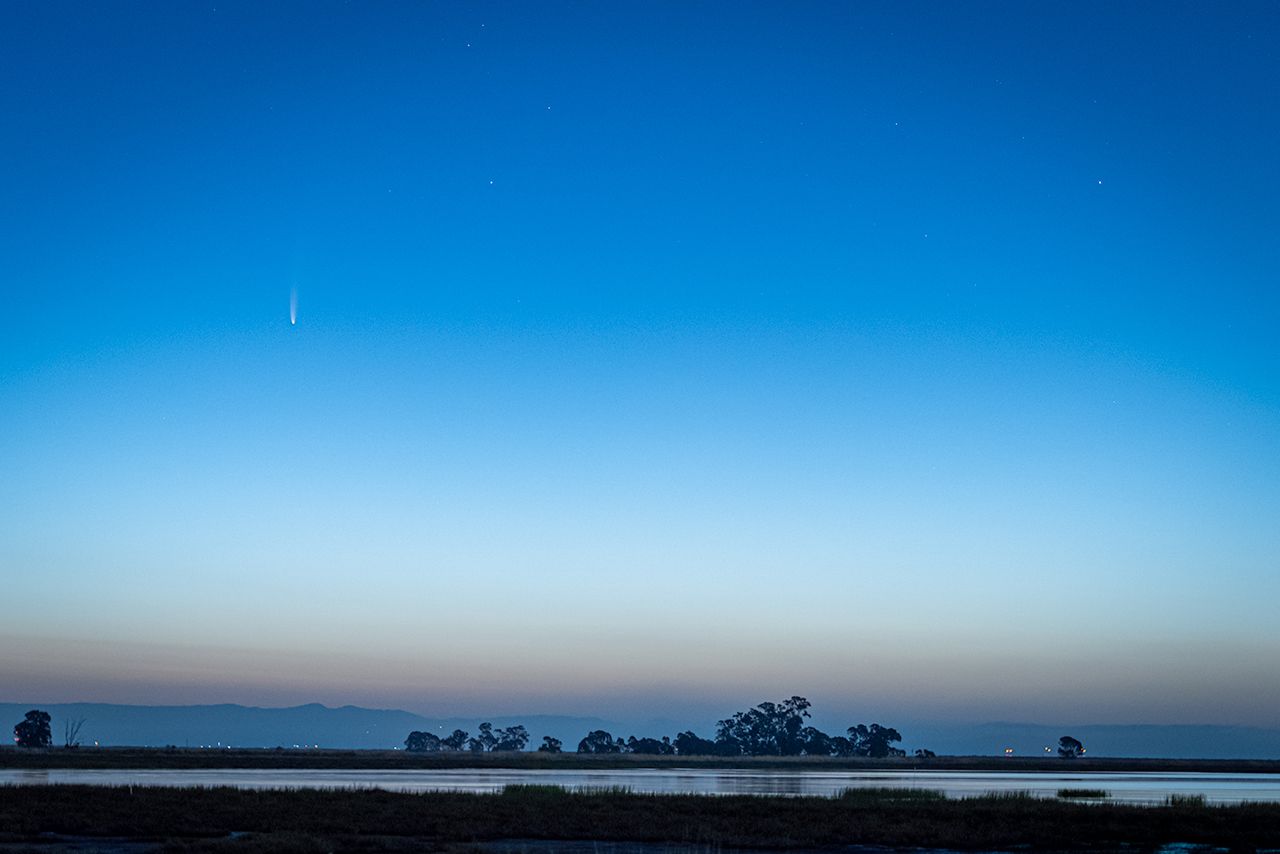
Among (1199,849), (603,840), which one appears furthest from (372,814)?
(1199,849)

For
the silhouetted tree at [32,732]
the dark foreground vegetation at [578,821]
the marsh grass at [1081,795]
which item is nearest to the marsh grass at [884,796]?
the dark foreground vegetation at [578,821]

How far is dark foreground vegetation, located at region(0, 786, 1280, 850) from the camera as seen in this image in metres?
38.4

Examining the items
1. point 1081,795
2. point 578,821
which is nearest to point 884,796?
point 1081,795

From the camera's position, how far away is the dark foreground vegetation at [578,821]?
126 ft

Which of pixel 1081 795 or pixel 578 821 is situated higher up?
pixel 578 821

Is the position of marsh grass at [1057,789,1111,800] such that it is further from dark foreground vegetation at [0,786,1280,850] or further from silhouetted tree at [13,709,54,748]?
silhouetted tree at [13,709,54,748]

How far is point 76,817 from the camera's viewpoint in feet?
135

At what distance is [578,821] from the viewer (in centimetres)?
4356

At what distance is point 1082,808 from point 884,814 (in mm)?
9055

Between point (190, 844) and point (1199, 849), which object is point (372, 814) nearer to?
point (190, 844)

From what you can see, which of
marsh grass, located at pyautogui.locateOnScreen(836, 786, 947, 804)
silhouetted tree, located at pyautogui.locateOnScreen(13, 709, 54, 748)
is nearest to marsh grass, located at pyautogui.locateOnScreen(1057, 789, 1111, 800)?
marsh grass, located at pyautogui.locateOnScreen(836, 786, 947, 804)

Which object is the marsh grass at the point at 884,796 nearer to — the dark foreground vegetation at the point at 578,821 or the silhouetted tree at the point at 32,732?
the dark foreground vegetation at the point at 578,821

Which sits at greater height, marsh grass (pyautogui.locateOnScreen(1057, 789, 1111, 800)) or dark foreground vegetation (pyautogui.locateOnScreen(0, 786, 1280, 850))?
dark foreground vegetation (pyautogui.locateOnScreen(0, 786, 1280, 850))

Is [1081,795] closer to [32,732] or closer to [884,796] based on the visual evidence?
[884,796]
